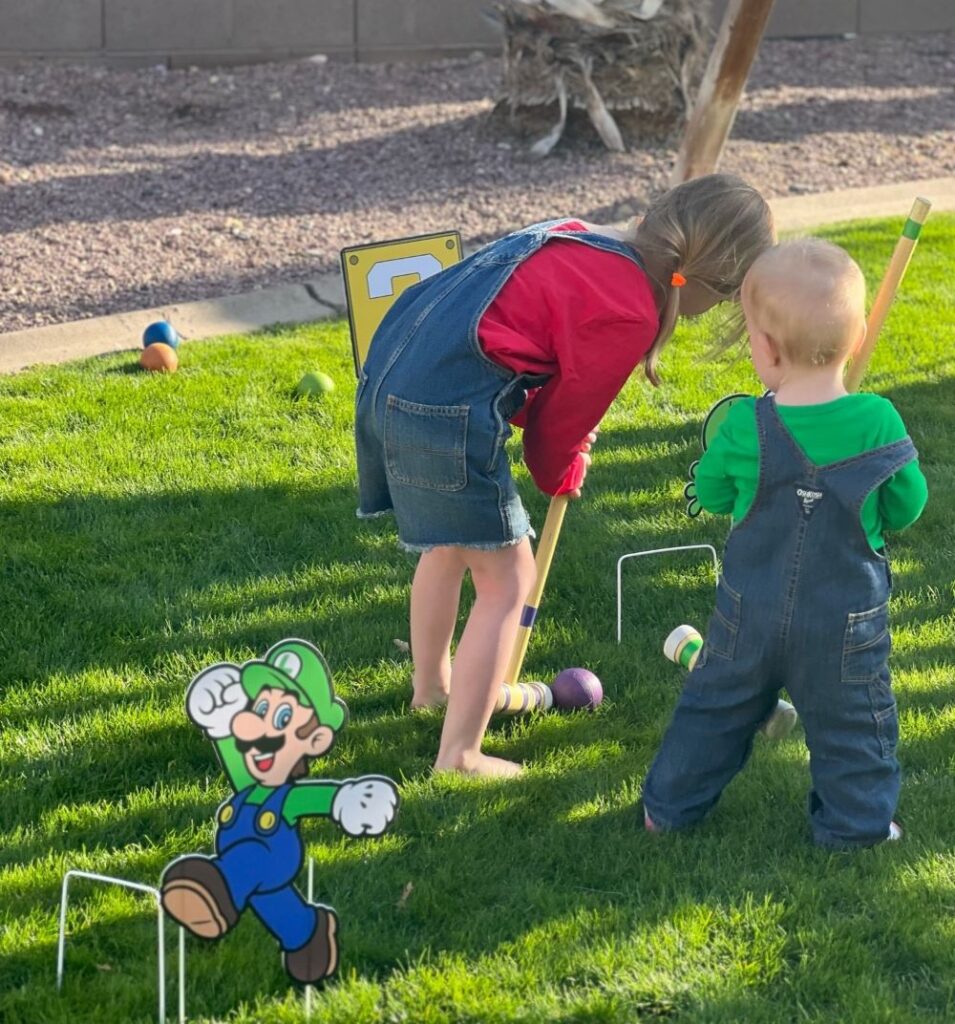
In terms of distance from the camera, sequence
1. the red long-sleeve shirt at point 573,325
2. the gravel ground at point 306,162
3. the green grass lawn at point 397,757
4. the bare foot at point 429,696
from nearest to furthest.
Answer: the green grass lawn at point 397,757, the red long-sleeve shirt at point 573,325, the bare foot at point 429,696, the gravel ground at point 306,162

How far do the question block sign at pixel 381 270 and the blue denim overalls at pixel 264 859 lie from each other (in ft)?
8.07

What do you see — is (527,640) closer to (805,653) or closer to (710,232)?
(805,653)

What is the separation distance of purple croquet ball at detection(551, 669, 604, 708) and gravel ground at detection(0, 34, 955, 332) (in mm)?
3591

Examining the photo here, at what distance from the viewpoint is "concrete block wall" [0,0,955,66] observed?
10625 mm

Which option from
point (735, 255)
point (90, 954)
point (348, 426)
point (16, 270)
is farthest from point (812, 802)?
point (16, 270)

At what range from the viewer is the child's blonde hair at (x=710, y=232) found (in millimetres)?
3008

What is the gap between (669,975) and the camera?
2717mm

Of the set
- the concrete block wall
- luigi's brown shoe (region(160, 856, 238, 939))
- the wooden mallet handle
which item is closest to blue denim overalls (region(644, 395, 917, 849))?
the wooden mallet handle

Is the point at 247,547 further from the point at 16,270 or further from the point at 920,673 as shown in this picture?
the point at 16,270

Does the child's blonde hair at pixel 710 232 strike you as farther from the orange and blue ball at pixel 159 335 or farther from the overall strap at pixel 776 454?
the orange and blue ball at pixel 159 335

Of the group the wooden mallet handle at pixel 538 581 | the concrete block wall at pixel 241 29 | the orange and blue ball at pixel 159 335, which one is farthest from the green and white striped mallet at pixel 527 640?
the concrete block wall at pixel 241 29

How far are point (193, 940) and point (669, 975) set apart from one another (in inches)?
36.4

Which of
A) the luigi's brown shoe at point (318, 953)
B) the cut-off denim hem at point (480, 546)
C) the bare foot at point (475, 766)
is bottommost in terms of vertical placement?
the bare foot at point (475, 766)

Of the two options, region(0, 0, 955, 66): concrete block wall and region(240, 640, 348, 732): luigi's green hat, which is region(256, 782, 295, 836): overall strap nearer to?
region(240, 640, 348, 732): luigi's green hat
